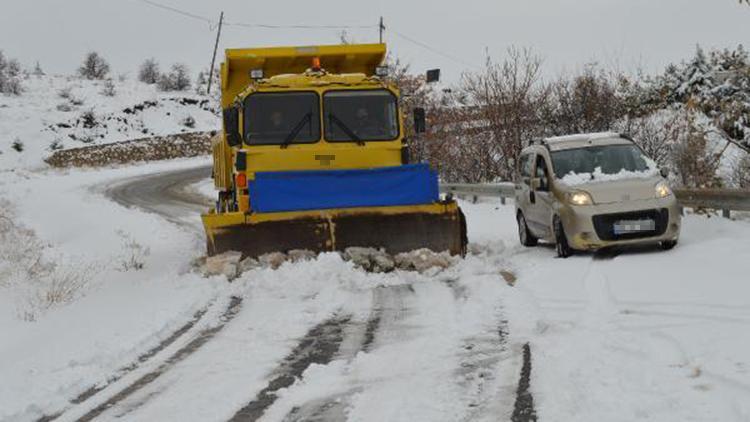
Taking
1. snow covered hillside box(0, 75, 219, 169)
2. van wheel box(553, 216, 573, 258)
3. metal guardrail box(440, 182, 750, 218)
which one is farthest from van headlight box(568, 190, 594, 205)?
snow covered hillside box(0, 75, 219, 169)

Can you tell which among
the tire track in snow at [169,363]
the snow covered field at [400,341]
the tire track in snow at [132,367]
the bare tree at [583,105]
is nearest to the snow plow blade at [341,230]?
the snow covered field at [400,341]

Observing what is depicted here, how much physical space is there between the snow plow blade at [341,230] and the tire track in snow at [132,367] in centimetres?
218

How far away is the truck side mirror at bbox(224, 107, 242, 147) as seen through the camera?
36.3ft

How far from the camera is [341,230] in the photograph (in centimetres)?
1045

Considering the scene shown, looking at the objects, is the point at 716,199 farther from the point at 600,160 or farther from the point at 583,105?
the point at 583,105

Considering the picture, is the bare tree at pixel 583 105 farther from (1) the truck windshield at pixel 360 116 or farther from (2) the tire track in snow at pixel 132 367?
(2) the tire track in snow at pixel 132 367

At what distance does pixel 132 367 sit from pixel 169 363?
27 cm

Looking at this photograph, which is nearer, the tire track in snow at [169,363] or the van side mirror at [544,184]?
the tire track in snow at [169,363]

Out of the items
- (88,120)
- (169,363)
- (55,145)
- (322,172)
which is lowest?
(169,363)

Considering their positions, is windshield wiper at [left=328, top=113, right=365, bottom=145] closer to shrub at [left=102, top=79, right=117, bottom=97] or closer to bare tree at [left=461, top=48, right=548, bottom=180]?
bare tree at [left=461, top=48, right=548, bottom=180]

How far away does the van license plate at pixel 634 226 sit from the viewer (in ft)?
34.8

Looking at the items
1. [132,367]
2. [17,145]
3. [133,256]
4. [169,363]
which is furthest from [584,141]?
[17,145]

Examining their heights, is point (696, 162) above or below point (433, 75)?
below

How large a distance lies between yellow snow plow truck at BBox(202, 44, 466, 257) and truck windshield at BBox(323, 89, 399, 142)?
0.6 inches
